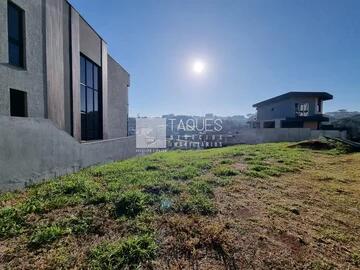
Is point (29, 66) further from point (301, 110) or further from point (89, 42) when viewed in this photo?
point (301, 110)

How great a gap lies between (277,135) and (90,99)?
18241 mm

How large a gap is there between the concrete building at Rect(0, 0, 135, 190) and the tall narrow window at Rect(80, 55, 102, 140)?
51 mm

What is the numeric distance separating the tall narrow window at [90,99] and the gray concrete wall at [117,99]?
2371mm

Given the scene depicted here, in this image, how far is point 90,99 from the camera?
12398 mm

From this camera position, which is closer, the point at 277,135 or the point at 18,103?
the point at 18,103

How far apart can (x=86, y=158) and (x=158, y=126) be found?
19149mm

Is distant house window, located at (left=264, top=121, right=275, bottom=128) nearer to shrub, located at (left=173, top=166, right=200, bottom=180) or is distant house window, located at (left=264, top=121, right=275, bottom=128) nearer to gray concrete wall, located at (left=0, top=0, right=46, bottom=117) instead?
shrub, located at (left=173, top=166, right=200, bottom=180)

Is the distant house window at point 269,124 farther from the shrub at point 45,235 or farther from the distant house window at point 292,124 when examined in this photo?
the shrub at point 45,235

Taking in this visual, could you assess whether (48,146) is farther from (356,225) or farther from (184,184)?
(356,225)

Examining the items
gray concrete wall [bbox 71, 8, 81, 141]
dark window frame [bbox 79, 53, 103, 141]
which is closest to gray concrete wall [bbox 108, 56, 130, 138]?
dark window frame [bbox 79, 53, 103, 141]

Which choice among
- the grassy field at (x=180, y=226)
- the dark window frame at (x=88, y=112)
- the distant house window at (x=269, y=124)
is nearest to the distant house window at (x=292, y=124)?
the distant house window at (x=269, y=124)

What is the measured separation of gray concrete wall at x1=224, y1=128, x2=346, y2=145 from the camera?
2252 centimetres

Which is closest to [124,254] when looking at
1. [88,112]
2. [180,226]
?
[180,226]

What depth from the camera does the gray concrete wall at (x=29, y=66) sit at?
588 cm
